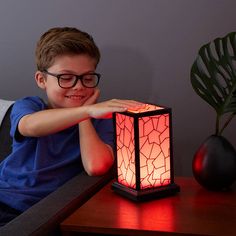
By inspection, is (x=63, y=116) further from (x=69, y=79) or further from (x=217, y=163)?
(x=217, y=163)

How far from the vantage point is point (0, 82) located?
212cm

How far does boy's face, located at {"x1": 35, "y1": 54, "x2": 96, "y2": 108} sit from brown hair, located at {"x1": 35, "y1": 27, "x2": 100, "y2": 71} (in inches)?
0.6

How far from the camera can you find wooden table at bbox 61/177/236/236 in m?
1.23

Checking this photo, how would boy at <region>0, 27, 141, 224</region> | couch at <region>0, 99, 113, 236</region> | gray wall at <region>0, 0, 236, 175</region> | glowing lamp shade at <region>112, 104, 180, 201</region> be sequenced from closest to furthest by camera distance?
couch at <region>0, 99, 113, 236</region> → glowing lamp shade at <region>112, 104, 180, 201</region> → boy at <region>0, 27, 141, 224</region> → gray wall at <region>0, 0, 236, 175</region>

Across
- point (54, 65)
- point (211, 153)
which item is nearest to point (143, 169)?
point (211, 153)

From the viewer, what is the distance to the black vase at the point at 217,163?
1.45 metres

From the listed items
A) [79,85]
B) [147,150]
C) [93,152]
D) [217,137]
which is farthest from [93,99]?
[217,137]

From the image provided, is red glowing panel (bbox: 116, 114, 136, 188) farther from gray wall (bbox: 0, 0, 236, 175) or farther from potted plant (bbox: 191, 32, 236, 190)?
gray wall (bbox: 0, 0, 236, 175)

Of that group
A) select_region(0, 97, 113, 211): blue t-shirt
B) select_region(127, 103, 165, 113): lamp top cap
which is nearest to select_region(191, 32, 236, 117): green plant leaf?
select_region(127, 103, 165, 113): lamp top cap

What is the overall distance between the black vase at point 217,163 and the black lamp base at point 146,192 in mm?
96

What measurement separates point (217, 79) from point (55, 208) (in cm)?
61

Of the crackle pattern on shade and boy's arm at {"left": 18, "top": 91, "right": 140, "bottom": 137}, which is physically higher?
boy's arm at {"left": 18, "top": 91, "right": 140, "bottom": 137}

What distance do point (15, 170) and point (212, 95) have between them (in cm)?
67

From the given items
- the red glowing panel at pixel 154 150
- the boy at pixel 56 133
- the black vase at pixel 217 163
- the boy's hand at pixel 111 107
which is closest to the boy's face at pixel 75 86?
the boy at pixel 56 133
